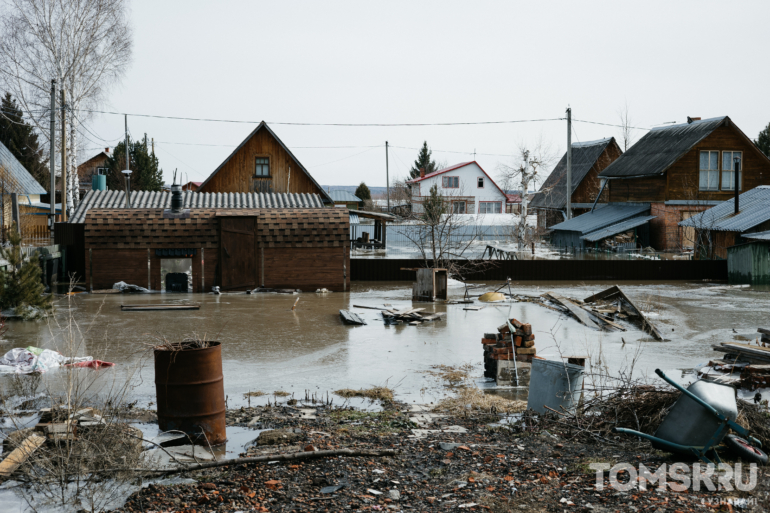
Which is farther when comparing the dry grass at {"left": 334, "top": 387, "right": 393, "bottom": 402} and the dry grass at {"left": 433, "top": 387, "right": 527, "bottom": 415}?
the dry grass at {"left": 334, "top": 387, "right": 393, "bottom": 402}

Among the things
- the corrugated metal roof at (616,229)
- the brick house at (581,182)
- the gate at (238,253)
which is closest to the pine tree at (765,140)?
the brick house at (581,182)

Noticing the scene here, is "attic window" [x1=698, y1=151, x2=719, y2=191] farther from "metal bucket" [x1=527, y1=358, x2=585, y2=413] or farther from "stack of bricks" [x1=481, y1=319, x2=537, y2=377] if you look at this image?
"metal bucket" [x1=527, y1=358, x2=585, y2=413]

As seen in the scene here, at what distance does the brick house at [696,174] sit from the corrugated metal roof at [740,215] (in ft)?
14.1

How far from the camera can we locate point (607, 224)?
38.3 metres

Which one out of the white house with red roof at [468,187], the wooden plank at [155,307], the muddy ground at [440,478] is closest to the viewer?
the muddy ground at [440,478]

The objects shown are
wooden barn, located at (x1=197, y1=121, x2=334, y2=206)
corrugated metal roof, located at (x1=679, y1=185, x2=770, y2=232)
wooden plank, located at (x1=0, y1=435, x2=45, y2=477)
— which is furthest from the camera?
wooden barn, located at (x1=197, y1=121, x2=334, y2=206)

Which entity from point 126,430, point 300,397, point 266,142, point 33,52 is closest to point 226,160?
point 266,142

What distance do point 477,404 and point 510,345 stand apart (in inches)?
71.0

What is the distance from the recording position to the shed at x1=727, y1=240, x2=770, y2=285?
83.2 feet

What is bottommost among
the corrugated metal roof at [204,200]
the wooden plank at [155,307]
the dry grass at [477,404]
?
the dry grass at [477,404]

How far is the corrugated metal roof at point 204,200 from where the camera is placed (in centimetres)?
2762

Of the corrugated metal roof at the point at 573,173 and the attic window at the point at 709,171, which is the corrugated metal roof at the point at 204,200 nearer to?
the attic window at the point at 709,171

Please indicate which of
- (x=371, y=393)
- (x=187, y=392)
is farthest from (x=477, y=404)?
(x=187, y=392)

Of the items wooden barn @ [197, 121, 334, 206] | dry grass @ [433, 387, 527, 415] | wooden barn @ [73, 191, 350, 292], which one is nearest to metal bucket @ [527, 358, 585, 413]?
dry grass @ [433, 387, 527, 415]
